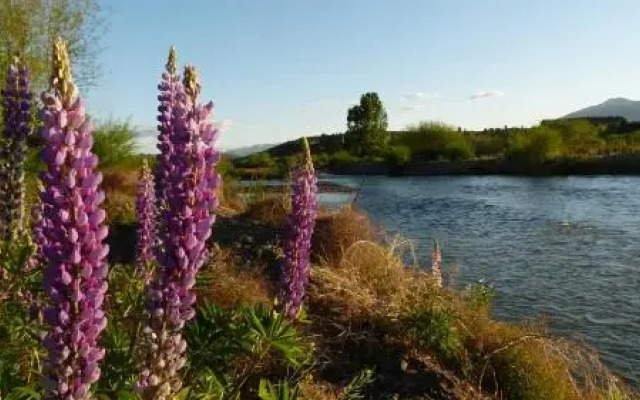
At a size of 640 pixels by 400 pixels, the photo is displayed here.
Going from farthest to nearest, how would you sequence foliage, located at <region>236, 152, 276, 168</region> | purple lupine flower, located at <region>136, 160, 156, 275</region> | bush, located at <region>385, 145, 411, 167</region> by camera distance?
foliage, located at <region>236, 152, 276, 168</region> → bush, located at <region>385, 145, 411, 167</region> → purple lupine flower, located at <region>136, 160, 156, 275</region>

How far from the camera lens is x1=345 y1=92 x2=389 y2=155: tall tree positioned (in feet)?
277

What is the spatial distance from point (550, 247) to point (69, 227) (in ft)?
59.2

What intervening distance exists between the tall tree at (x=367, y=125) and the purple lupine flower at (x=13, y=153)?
78.8m

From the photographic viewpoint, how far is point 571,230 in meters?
21.3

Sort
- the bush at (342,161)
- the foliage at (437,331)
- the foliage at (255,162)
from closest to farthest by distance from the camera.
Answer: the foliage at (437,331) → the bush at (342,161) → the foliage at (255,162)

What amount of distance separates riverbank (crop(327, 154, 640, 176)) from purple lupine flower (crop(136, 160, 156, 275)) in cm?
4260

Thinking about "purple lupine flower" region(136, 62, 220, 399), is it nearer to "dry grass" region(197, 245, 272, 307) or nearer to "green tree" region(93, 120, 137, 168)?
"dry grass" region(197, 245, 272, 307)

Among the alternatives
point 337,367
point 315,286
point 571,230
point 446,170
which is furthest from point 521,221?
point 446,170

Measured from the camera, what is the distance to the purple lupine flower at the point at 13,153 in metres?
5.02

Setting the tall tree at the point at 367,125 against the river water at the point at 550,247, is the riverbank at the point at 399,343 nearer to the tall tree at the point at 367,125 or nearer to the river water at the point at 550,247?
the river water at the point at 550,247

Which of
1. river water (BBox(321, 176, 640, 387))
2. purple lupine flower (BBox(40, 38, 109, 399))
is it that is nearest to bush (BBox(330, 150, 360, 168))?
river water (BBox(321, 176, 640, 387))

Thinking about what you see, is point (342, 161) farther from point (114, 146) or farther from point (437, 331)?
point (437, 331)

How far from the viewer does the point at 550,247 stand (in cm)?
1873

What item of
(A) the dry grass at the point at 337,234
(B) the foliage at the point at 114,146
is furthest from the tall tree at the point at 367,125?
(A) the dry grass at the point at 337,234
